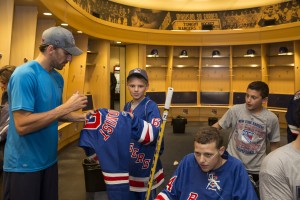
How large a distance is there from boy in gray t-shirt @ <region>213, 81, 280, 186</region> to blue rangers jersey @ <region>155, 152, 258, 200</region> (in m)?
1.01

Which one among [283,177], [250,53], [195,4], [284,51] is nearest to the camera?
[283,177]

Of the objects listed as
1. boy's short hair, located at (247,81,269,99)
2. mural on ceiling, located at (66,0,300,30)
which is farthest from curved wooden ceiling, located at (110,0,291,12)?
boy's short hair, located at (247,81,269,99)

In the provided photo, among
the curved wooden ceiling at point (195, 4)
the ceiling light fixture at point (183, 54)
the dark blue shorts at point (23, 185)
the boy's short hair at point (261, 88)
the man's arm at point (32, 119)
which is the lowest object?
the dark blue shorts at point (23, 185)

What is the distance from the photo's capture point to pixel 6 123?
247 centimetres

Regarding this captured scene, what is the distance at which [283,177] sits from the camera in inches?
55.7

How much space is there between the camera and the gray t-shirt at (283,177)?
1411 millimetres

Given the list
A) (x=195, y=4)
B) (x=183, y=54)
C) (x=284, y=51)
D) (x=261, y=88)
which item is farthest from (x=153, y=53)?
(x=261, y=88)

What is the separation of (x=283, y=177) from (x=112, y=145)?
0.98 meters

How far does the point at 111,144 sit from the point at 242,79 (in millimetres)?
9451

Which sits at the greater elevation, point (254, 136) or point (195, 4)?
point (195, 4)

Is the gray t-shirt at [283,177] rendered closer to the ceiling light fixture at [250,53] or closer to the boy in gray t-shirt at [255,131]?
the boy in gray t-shirt at [255,131]

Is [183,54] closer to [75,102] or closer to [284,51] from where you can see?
[284,51]

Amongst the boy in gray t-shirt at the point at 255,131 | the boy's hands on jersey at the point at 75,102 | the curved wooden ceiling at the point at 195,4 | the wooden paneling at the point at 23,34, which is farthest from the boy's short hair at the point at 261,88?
the curved wooden ceiling at the point at 195,4

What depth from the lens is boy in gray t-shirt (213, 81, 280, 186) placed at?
2475 millimetres
